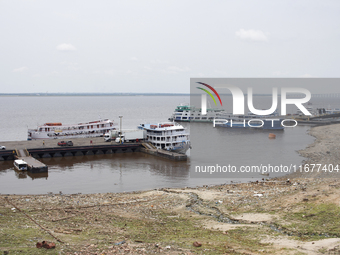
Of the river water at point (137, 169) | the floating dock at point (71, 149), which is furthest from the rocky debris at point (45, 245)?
the floating dock at point (71, 149)

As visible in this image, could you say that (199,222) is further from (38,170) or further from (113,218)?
(38,170)

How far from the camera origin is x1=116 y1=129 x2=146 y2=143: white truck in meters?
61.8

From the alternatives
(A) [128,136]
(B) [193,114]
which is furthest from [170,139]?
(B) [193,114]

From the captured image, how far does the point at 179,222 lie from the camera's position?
72.8ft

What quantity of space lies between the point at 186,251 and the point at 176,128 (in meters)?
45.1

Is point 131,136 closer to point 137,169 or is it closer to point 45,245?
point 137,169

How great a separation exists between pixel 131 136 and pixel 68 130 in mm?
17362

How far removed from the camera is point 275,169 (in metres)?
46.3

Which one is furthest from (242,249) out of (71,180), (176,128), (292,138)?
(292,138)

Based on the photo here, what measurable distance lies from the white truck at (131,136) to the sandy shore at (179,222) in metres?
30.5

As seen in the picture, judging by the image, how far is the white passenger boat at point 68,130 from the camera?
6981 centimetres

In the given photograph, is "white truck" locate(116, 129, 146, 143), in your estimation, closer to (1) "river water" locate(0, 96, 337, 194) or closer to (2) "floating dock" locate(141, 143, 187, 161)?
(2) "floating dock" locate(141, 143, 187, 161)

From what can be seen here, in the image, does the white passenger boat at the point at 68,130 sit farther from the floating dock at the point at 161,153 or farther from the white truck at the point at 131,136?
the floating dock at the point at 161,153

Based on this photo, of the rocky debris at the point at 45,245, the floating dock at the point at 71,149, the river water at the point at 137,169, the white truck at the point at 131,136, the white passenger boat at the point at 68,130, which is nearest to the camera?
the rocky debris at the point at 45,245
